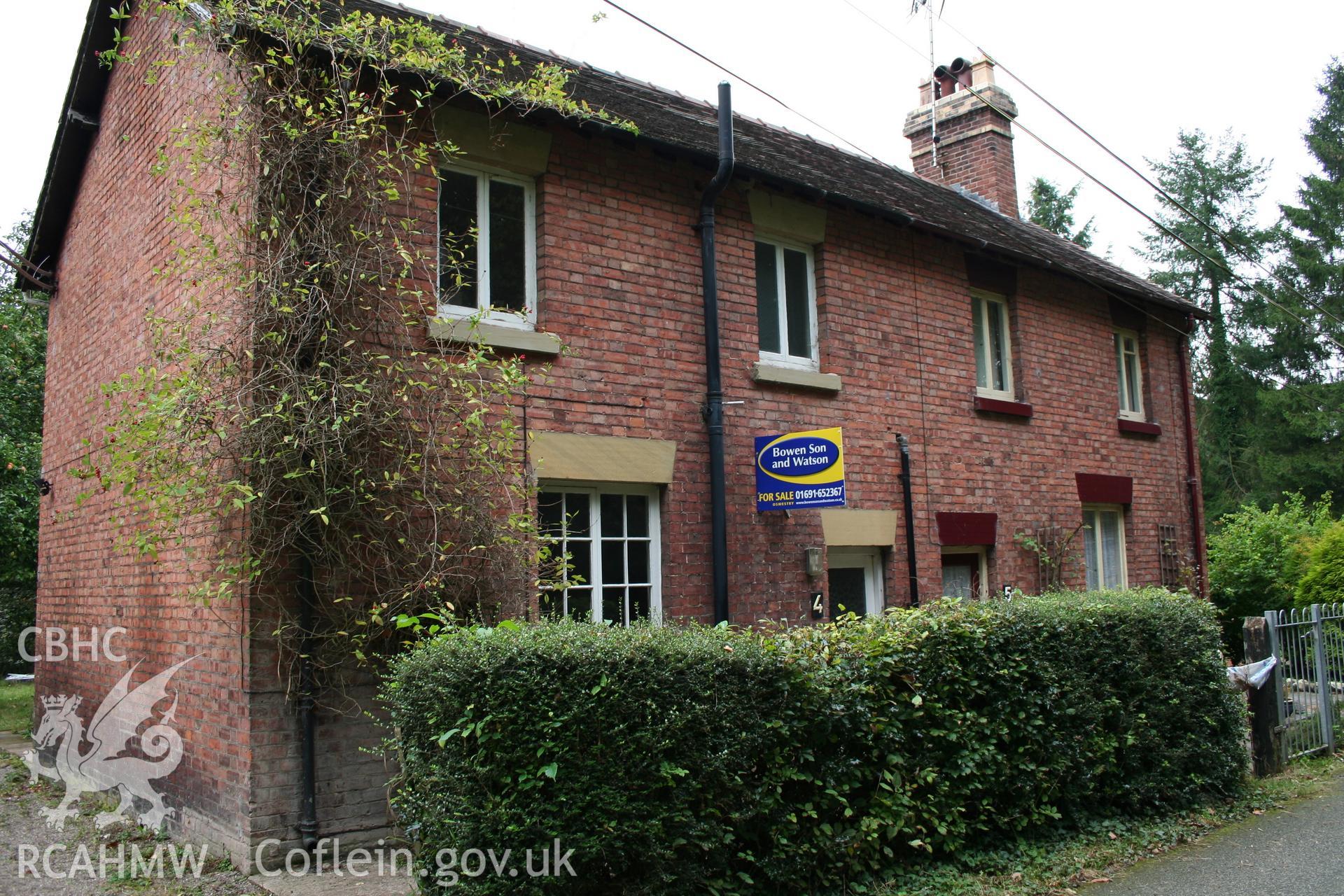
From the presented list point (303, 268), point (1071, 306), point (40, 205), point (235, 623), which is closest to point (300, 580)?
point (235, 623)

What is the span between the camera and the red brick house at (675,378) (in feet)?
25.7

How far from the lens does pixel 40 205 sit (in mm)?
11000

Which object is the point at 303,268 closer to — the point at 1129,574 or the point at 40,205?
the point at 40,205

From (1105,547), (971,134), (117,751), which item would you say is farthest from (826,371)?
(971,134)

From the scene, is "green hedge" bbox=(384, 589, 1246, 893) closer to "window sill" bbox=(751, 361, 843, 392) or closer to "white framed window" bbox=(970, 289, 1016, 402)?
"window sill" bbox=(751, 361, 843, 392)

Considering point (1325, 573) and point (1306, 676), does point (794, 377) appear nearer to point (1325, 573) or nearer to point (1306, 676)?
point (1306, 676)

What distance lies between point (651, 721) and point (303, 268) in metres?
3.82

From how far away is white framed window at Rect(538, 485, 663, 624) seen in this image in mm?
8086

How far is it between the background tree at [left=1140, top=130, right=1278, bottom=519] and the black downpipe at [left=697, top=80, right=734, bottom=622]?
28988 millimetres

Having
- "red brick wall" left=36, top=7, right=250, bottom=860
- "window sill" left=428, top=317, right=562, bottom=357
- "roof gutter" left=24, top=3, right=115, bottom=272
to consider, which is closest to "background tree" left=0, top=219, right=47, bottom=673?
"roof gutter" left=24, top=3, right=115, bottom=272

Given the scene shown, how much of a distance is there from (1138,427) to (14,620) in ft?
71.4

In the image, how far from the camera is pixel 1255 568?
17.0m

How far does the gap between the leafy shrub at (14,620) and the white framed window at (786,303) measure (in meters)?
18.5

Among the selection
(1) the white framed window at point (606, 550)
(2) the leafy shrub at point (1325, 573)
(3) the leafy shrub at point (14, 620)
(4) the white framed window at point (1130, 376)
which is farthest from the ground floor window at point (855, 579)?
(3) the leafy shrub at point (14, 620)
